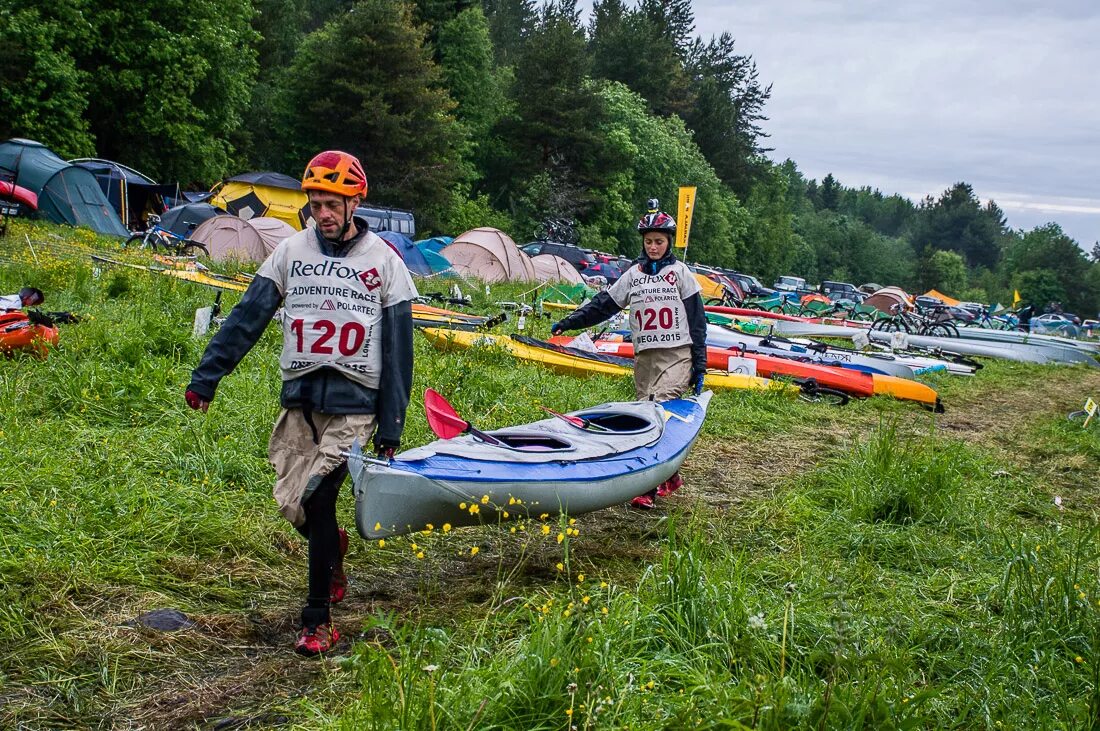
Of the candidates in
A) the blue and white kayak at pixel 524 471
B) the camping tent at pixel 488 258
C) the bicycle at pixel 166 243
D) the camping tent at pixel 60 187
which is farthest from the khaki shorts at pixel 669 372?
the camping tent at pixel 60 187

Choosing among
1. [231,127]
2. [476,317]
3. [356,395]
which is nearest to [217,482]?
[356,395]

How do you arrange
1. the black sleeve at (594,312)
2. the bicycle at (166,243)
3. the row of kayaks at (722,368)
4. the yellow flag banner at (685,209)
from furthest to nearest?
the bicycle at (166,243)
the yellow flag banner at (685,209)
the row of kayaks at (722,368)
the black sleeve at (594,312)

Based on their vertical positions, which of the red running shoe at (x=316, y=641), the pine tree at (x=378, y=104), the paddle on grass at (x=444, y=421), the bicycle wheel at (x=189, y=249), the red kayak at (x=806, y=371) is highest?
the pine tree at (x=378, y=104)

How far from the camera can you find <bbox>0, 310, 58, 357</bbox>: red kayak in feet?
22.8

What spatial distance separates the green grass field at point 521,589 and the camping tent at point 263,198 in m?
17.3

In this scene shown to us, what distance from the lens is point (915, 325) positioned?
1988 cm

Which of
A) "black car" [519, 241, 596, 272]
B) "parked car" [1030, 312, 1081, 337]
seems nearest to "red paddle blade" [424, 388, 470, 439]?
"black car" [519, 241, 596, 272]

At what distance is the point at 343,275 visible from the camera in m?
3.52

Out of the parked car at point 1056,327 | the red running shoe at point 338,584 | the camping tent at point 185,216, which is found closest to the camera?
the red running shoe at point 338,584

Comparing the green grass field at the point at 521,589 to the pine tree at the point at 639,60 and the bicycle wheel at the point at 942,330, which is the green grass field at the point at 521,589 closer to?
the bicycle wheel at the point at 942,330

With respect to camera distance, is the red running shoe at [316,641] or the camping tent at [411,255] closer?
the red running shoe at [316,641]

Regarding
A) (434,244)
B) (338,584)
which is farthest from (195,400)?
(434,244)

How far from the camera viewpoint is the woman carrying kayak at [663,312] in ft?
20.0

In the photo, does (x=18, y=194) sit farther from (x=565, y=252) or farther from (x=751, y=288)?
(x=751, y=288)
